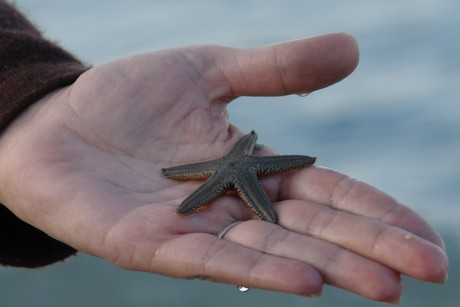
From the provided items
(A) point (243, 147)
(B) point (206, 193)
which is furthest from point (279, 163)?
(B) point (206, 193)

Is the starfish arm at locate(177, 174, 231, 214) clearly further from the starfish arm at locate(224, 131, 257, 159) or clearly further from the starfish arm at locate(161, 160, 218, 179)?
the starfish arm at locate(224, 131, 257, 159)

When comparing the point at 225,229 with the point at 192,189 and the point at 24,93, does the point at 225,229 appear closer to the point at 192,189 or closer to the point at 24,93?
the point at 192,189

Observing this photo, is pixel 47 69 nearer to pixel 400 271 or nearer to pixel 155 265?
pixel 155 265

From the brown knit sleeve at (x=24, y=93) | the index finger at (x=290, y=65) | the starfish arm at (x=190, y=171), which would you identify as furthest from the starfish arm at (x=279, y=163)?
the brown knit sleeve at (x=24, y=93)

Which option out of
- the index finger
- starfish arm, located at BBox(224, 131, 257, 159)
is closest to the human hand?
the index finger

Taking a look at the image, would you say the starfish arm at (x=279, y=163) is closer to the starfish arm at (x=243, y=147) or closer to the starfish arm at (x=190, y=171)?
the starfish arm at (x=243, y=147)

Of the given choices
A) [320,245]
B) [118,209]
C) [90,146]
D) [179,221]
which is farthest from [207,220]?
[90,146]
